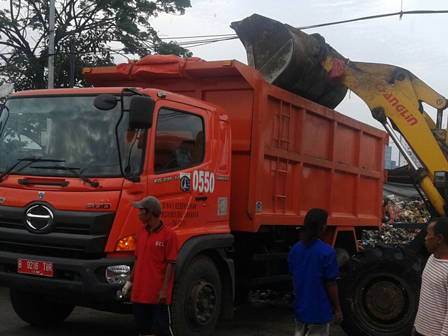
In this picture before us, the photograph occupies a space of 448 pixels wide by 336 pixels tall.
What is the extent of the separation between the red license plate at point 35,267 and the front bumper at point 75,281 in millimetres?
29

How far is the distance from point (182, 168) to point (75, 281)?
1536 millimetres

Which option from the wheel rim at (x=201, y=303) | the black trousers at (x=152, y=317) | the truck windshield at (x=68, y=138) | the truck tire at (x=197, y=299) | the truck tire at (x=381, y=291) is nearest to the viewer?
the black trousers at (x=152, y=317)

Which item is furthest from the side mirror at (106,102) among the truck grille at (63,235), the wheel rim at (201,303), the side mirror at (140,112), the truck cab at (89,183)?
the wheel rim at (201,303)

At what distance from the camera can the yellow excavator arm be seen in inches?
286

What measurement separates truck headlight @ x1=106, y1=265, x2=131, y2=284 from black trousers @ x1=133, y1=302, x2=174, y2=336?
282 mm

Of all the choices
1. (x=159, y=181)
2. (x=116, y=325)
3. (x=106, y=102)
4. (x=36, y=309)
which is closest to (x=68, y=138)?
(x=106, y=102)

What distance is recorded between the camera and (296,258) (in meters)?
4.69

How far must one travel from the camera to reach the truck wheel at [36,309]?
670 cm

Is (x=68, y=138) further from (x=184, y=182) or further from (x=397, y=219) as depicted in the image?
(x=397, y=219)

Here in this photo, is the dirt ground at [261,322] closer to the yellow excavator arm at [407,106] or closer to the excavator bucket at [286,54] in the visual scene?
the yellow excavator arm at [407,106]

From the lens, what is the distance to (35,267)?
5508 mm

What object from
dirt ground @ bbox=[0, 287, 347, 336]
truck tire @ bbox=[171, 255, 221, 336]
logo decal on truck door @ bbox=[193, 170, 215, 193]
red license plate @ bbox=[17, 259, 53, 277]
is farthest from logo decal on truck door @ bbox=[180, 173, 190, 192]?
dirt ground @ bbox=[0, 287, 347, 336]

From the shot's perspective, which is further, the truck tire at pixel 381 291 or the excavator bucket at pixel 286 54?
the excavator bucket at pixel 286 54

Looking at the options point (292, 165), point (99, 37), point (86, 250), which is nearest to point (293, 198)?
point (292, 165)
